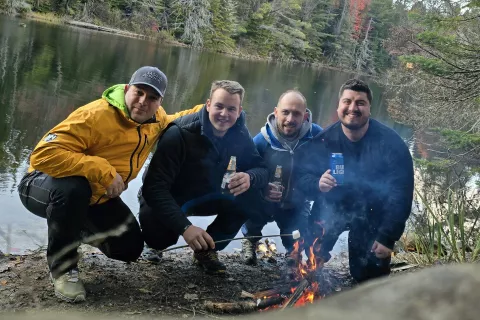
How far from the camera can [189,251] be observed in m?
4.72

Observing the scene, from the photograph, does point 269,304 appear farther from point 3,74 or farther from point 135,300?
point 3,74

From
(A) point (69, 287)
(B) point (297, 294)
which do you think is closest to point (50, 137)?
(A) point (69, 287)

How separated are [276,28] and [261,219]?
4730 cm

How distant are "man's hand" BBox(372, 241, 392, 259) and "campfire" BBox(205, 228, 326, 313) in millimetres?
546

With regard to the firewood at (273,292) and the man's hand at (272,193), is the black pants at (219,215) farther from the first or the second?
the firewood at (273,292)

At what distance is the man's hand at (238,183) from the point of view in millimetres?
3797

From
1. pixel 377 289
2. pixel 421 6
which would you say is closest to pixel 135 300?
pixel 377 289

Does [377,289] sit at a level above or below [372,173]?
above

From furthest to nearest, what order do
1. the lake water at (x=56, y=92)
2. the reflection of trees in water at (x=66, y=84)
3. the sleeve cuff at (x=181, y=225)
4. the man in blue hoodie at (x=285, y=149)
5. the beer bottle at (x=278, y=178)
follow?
the reflection of trees in water at (x=66, y=84) → the lake water at (x=56, y=92) → the beer bottle at (x=278, y=178) → the man in blue hoodie at (x=285, y=149) → the sleeve cuff at (x=181, y=225)

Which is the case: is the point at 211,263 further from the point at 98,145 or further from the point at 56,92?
the point at 56,92

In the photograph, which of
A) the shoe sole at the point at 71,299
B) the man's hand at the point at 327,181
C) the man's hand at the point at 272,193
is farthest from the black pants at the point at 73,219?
the man's hand at the point at 327,181

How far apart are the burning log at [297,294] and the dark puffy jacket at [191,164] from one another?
0.92 meters

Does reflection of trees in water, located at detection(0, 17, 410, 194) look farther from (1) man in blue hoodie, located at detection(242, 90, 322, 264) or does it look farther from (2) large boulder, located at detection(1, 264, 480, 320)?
(2) large boulder, located at detection(1, 264, 480, 320)

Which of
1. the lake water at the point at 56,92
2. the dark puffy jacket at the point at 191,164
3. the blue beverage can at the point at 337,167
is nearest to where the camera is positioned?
the dark puffy jacket at the point at 191,164
